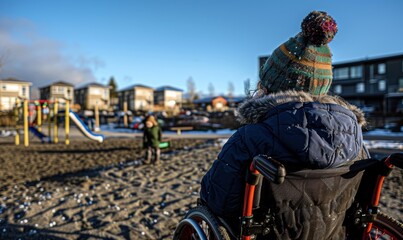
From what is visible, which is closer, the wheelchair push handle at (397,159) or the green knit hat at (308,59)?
the wheelchair push handle at (397,159)

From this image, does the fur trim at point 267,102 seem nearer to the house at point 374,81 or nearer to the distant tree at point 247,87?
the distant tree at point 247,87

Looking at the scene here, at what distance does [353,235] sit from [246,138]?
937 mm

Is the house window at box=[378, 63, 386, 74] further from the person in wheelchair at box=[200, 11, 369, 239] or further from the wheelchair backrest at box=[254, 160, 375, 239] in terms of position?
the wheelchair backrest at box=[254, 160, 375, 239]

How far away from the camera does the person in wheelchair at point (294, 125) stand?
1.23 meters

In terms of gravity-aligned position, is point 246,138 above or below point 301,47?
below

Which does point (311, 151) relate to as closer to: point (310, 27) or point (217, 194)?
point (217, 194)

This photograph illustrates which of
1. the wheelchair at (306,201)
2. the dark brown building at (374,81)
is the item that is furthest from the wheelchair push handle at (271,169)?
the dark brown building at (374,81)

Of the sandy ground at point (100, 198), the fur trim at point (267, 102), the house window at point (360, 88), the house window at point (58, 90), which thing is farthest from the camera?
the house window at point (58, 90)

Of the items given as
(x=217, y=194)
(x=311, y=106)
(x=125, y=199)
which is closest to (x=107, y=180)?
(x=125, y=199)

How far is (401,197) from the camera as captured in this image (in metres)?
4.30

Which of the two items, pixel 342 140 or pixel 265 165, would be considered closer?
pixel 265 165

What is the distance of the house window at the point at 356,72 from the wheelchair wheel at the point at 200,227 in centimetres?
4819

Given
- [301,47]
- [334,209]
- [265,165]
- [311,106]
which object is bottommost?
[334,209]

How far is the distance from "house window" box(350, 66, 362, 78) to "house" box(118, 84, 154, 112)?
120 ft
